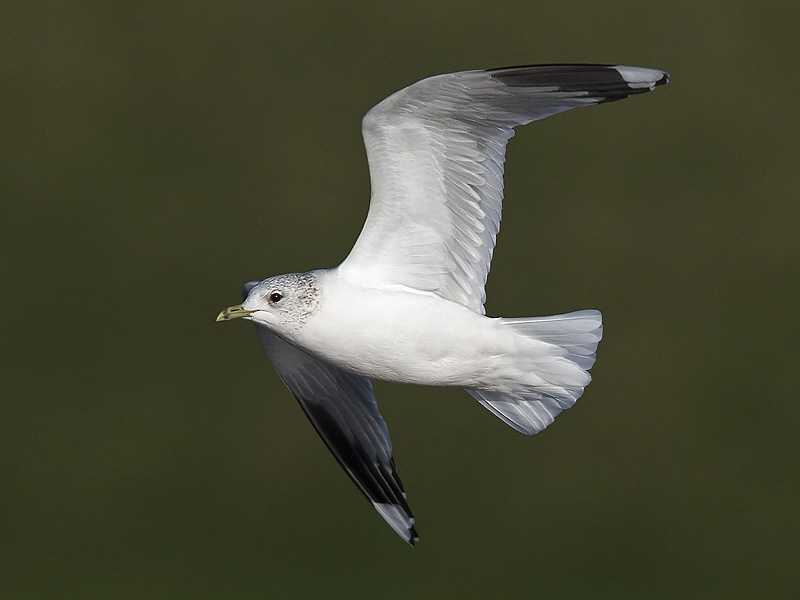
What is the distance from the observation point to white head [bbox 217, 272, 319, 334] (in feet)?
11.6

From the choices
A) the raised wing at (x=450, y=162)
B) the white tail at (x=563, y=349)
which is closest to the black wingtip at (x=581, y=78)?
the raised wing at (x=450, y=162)

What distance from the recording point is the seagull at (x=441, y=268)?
342 cm

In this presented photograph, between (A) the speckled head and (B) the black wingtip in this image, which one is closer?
(B) the black wingtip

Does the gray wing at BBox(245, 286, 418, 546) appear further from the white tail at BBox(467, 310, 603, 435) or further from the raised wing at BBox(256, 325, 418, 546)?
the white tail at BBox(467, 310, 603, 435)

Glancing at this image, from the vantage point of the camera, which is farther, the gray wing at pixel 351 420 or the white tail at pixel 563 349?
the gray wing at pixel 351 420

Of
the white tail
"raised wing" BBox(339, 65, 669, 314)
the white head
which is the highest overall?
"raised wing" BBox(339, 65, 669, 314)

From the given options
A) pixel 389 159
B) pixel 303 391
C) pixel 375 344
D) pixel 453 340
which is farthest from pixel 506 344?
pixel 303 391

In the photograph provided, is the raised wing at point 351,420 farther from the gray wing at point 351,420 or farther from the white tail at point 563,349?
the white tail at point 563,349

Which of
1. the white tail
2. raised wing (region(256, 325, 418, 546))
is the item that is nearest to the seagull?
the white tail

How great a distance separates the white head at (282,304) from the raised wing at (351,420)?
75 cm

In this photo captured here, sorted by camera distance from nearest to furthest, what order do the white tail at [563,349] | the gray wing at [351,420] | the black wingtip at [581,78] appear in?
the black wingtip at [581,78], the white tail at [563,349], the gray wing at [351,420]

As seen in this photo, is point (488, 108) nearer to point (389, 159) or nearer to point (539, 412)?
point (389, 159)

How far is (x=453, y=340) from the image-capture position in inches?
143

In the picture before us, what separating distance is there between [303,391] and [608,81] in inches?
63.2
